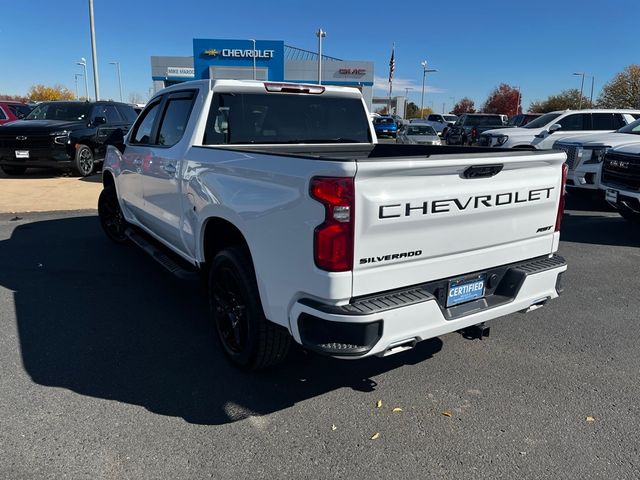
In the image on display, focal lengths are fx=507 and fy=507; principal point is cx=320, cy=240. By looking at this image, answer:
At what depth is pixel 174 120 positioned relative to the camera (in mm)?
4625

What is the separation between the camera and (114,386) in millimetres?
3369

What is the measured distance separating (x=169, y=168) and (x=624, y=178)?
6476 mm

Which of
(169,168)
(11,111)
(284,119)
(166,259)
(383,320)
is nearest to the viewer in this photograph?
(383,320)

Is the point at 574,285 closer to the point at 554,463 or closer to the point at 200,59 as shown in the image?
the point at 554,463

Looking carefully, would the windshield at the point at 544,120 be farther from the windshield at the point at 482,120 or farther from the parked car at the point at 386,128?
the parked car at the point at 386,128

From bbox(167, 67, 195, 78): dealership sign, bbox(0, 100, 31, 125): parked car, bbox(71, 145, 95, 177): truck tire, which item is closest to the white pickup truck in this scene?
bbox(71, 145, 95, 177): truck tire

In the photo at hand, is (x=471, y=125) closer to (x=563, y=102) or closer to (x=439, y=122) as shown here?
(x=439, y=122)

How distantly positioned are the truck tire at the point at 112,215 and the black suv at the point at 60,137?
6455 millimetres

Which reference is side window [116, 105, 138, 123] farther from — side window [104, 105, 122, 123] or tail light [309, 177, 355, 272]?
tail light [309, 177, 355, 272]

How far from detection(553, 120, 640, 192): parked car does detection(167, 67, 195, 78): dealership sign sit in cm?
5839

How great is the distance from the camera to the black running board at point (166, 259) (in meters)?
4.22

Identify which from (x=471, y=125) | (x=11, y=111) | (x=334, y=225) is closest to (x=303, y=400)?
(x=334, y=225)

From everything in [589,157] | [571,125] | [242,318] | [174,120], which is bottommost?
[242,318]

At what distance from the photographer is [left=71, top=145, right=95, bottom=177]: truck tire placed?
13055 millimetres
